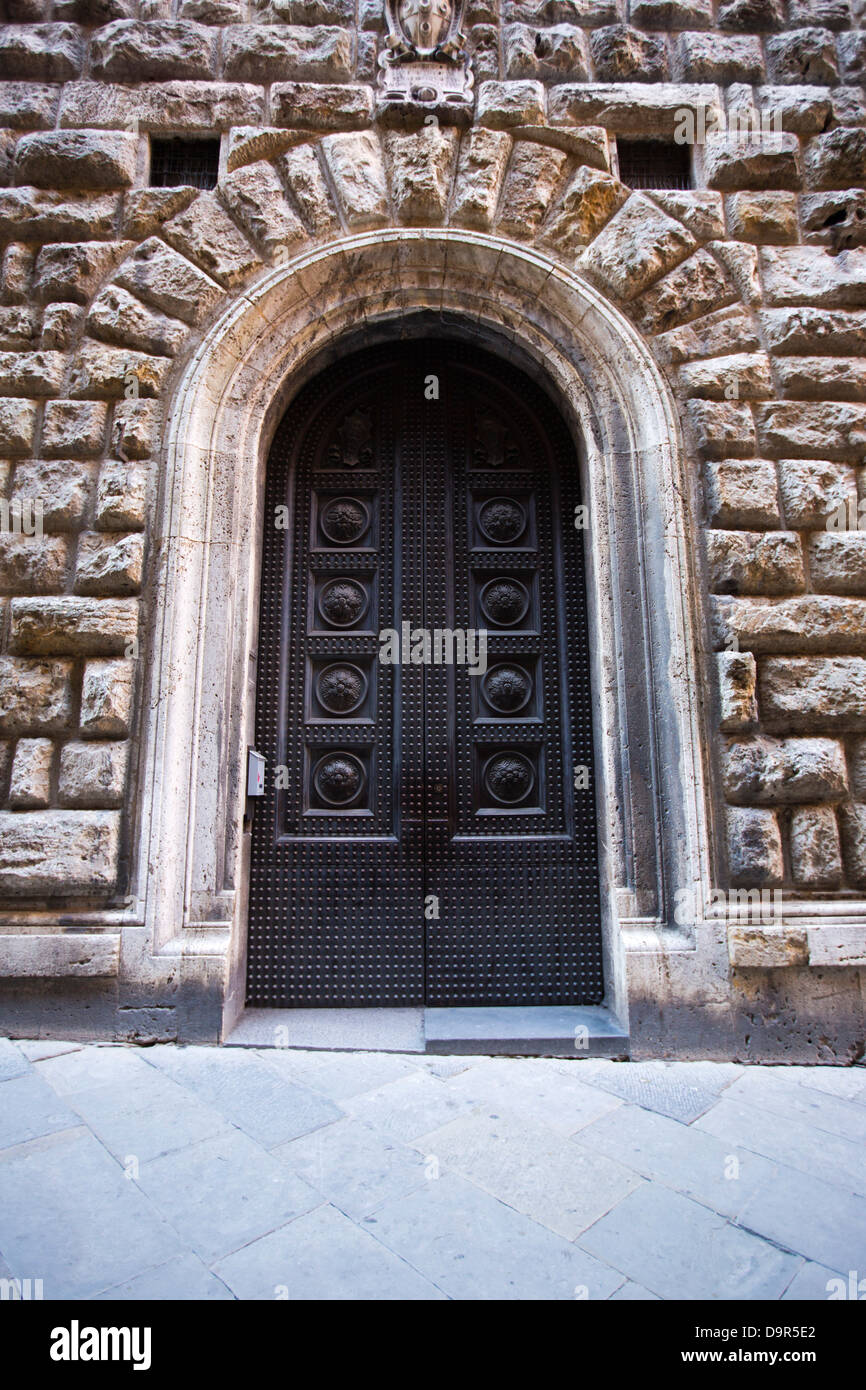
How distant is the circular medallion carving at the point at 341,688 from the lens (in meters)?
3.98

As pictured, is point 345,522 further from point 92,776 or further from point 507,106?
point 507,106

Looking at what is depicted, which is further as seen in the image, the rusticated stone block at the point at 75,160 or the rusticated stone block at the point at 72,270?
the rusticated stone block at the point at 75,160

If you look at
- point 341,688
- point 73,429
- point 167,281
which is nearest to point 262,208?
point 167,281

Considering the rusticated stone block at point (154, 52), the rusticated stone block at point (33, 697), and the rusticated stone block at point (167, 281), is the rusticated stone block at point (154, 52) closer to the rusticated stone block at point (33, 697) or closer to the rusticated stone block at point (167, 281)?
the rusticated stone block at point (167, 281)

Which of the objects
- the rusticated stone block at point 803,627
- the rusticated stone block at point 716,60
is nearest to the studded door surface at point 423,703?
the rusticated stone block at point 803,627

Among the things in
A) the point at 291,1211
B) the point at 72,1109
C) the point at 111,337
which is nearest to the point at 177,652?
the point at 111,337

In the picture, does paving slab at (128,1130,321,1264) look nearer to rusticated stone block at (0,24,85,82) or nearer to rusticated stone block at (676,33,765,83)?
rusticated stone block at (0,24,85,82)

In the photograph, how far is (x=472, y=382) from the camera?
4379mm

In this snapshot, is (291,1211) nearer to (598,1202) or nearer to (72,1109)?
(598,1202)

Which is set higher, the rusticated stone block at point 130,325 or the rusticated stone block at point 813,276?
the rusticated stone block at point 813,276

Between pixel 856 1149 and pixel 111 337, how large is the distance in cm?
488

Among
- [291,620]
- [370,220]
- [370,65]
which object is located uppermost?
[370,65]

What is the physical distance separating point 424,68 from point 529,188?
0.95 meters

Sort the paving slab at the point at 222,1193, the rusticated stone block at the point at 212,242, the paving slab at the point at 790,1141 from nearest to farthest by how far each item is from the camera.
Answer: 1. the paving slab at the point at 222,1193
2. the paving slab at the point at 790,1141
3. the rusticated stone block at the point at 212,242
